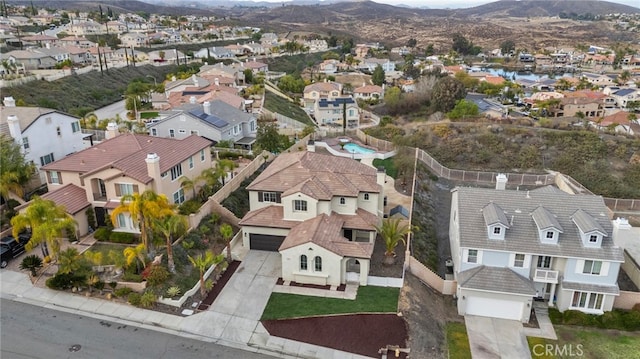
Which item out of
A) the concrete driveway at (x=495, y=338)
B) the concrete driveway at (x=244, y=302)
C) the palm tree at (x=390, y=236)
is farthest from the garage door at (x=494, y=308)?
the concrete driveway at (x=244, y=302)

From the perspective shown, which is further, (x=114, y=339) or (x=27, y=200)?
(x=27, y=200)

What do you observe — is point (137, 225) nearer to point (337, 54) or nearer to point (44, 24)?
point (337, 54)

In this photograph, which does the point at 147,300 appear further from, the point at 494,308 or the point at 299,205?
the point at 494,308

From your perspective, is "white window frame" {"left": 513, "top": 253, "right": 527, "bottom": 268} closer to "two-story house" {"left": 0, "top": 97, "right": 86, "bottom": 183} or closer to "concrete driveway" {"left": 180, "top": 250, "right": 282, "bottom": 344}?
"concrete driveway" {"left": 180, "top": 250, "right": 282, "bottom": 344}

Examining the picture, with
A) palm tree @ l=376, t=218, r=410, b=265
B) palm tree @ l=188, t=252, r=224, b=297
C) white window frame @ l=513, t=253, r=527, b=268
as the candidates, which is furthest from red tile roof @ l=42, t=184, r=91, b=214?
white window frame @ l=513, t=253, r=527, b=268

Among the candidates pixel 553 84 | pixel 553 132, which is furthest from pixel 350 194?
pixel 553 84

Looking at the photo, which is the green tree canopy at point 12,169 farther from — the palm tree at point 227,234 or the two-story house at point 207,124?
the two-story house at point 207,124

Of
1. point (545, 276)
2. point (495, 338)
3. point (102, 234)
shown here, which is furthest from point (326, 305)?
point (102, 234)
